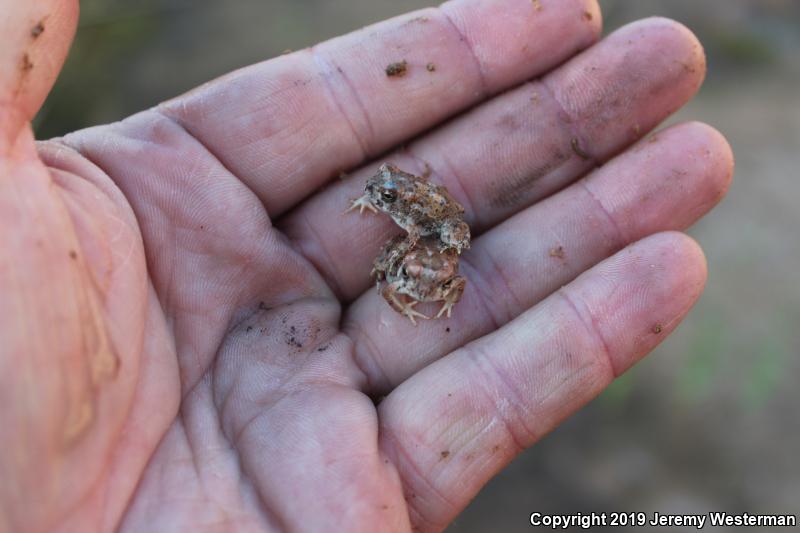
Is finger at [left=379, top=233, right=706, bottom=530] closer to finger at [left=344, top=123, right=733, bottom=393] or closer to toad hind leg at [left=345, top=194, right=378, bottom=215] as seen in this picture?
finger at [left=344, top=123, right=733, bottom=393]

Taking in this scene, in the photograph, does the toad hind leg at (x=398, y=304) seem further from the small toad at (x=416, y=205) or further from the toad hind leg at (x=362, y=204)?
the toad hind leg at (x=362, y=204)

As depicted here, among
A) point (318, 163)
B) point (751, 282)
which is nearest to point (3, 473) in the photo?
point (318, 163)

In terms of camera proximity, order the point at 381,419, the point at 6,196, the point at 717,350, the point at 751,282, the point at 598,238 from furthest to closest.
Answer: the point at 751,282 → the point at 717,350 → the point at 598,238 → the point at 381,419 → the point at 6,196

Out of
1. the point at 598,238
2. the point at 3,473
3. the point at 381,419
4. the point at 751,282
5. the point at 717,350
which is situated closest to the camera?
the point at 3,473

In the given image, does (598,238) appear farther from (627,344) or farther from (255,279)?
(255,279)

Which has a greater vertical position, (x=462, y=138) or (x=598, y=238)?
(x=462, y=138)

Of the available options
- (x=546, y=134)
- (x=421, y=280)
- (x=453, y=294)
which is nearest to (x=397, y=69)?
(x=546, y=134)

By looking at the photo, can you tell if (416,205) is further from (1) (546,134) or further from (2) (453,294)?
(1) (546,134)
